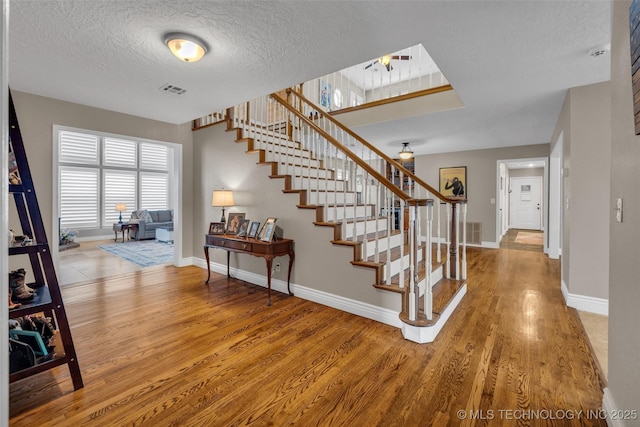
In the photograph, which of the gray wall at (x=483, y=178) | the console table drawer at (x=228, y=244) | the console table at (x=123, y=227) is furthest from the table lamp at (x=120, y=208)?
the gray wall at (x=483, y=178)

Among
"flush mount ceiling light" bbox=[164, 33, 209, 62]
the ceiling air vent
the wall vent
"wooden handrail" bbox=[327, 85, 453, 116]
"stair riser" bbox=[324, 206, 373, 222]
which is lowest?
the wall vent

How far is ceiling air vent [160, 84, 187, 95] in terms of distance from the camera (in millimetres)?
2979

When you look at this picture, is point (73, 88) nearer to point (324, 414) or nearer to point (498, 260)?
point (324, 414)

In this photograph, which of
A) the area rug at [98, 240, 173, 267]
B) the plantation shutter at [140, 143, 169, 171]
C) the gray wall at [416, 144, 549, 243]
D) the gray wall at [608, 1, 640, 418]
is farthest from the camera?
the plantation shutter at [140, 143, 169, 171]

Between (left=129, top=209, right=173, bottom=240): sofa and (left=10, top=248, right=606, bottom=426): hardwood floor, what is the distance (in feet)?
17.6

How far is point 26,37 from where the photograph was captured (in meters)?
2.06

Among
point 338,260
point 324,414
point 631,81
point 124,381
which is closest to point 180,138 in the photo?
point 338,260

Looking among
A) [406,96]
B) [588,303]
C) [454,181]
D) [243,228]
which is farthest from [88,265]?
[454,181]

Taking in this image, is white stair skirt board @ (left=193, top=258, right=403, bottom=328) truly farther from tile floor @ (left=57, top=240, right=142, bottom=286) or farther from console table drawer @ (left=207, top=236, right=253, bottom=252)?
tile floor @ (left=57, top=240, right=142, bottom=286)

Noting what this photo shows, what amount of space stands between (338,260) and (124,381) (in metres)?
1.96

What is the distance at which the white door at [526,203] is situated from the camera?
9.92 metres

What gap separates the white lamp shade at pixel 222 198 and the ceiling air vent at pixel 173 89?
1.36 metres

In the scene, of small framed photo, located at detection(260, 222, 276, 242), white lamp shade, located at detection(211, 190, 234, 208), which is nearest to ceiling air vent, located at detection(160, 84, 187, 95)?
white lamp shade, located at detection(211, 190, 234, 208)

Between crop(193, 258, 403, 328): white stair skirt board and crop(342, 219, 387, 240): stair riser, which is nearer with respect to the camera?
crop(193, 258, 403, 328): white stair skirt board
